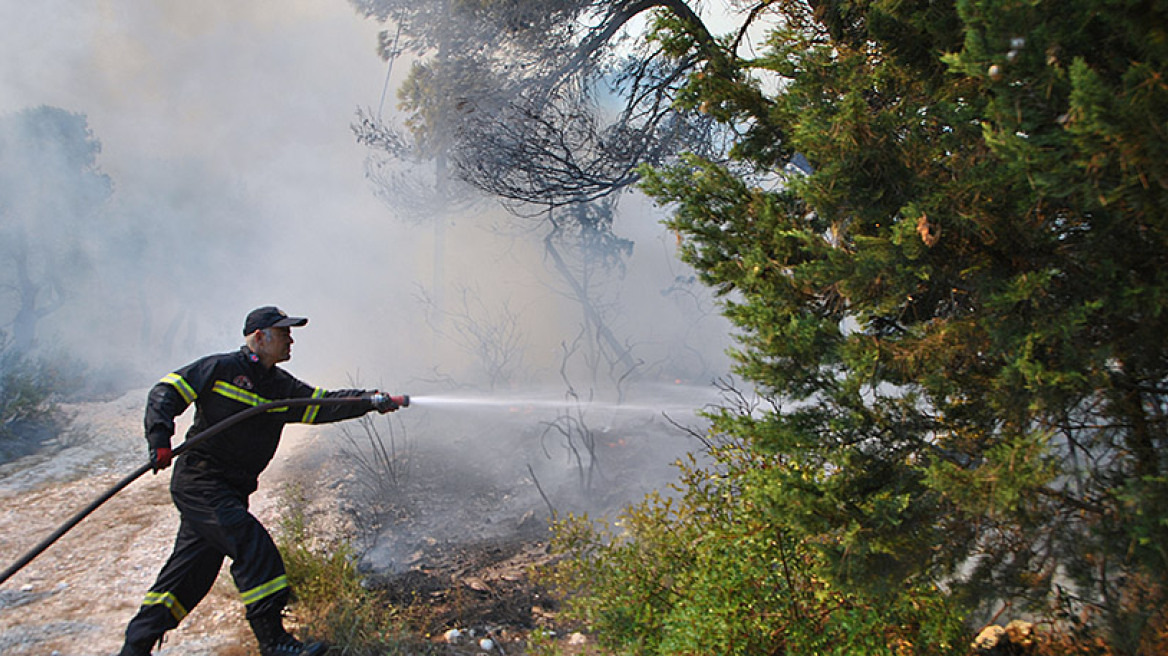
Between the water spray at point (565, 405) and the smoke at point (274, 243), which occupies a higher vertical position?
the smoke at point (274, 243)

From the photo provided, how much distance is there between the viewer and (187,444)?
11.1 feet

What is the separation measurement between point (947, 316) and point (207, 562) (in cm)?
366

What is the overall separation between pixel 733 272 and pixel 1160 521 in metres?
1.38

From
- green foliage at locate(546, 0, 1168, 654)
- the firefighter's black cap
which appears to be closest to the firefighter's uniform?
the firefighter's black cap

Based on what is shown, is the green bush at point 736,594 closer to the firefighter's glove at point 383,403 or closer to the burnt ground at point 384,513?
the burnt ground at point 384,513

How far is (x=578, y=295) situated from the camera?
12828 millimetres

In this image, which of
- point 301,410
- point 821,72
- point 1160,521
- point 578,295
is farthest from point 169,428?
point 578,295

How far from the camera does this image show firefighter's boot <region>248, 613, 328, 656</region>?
338cm

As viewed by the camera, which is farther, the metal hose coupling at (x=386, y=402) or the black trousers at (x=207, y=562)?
the metal hose coupling at (x=386, y=402)

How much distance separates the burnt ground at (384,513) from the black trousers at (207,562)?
0.39 meters

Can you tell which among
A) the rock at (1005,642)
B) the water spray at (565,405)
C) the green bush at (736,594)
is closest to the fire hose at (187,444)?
the green bush at (736,594)

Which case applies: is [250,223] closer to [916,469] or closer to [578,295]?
[578,295]

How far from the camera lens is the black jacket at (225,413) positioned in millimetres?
3428

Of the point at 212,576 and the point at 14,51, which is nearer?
the point at 212,576
